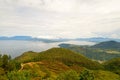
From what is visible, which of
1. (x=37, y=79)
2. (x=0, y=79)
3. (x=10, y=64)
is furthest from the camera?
(x=10, y=64)

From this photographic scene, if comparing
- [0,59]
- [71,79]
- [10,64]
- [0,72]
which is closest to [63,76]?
[71,79]

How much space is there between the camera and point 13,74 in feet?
422

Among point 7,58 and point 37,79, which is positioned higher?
point 7,58

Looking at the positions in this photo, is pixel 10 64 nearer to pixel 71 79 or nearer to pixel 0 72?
pixel 0 72

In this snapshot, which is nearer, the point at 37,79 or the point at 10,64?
the point at 37,79

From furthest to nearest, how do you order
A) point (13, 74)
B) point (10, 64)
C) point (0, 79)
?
point (10, 64) → point (13, 74) → point (0, 79)

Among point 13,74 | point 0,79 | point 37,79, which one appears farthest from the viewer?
point 37,79

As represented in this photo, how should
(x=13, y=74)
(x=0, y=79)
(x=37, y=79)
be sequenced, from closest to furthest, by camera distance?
1. (x=0, y=79)
2. (x=13, y=74)
3. (x=37, y=79)

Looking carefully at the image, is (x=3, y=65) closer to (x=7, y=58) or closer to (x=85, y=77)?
(x=7, y=58)

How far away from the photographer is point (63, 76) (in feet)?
399

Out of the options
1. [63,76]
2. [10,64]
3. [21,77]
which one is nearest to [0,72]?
[10,64]

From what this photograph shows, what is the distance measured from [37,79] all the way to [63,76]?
39.3m

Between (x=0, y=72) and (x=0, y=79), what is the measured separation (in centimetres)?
4235

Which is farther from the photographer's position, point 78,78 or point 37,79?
point 37,79
